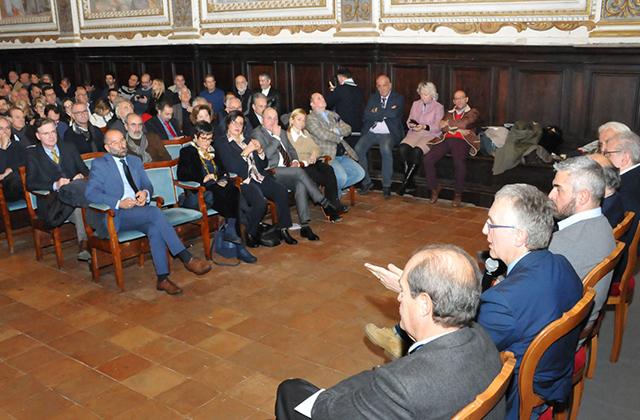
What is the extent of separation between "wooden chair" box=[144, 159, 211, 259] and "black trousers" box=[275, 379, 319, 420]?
314 centimetres

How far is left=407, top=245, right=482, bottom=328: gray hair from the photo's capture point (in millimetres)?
1791

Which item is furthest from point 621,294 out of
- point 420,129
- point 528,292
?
point 420,129

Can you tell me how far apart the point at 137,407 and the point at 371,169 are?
548 centimetres

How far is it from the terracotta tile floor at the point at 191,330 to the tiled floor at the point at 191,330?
0.01m

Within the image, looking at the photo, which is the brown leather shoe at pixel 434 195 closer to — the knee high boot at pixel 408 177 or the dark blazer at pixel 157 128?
the knee high boot at pixel 408 177

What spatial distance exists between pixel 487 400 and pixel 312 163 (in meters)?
5.12

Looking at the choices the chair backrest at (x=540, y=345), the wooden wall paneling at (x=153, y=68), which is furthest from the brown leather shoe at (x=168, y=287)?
the wooden wall paneling at (x=153, y=68)

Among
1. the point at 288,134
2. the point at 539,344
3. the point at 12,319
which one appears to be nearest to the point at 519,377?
the point at 539,344

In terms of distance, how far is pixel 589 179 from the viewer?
2947mm

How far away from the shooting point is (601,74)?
681 centimetres

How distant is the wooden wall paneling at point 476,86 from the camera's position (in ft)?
25.4

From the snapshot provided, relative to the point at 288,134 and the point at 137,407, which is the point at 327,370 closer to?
the point at 137,407

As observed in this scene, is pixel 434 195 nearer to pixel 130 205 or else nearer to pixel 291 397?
pixel 130 205

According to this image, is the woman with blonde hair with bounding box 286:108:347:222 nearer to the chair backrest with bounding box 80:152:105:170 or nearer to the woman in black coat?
the woman in black coat
